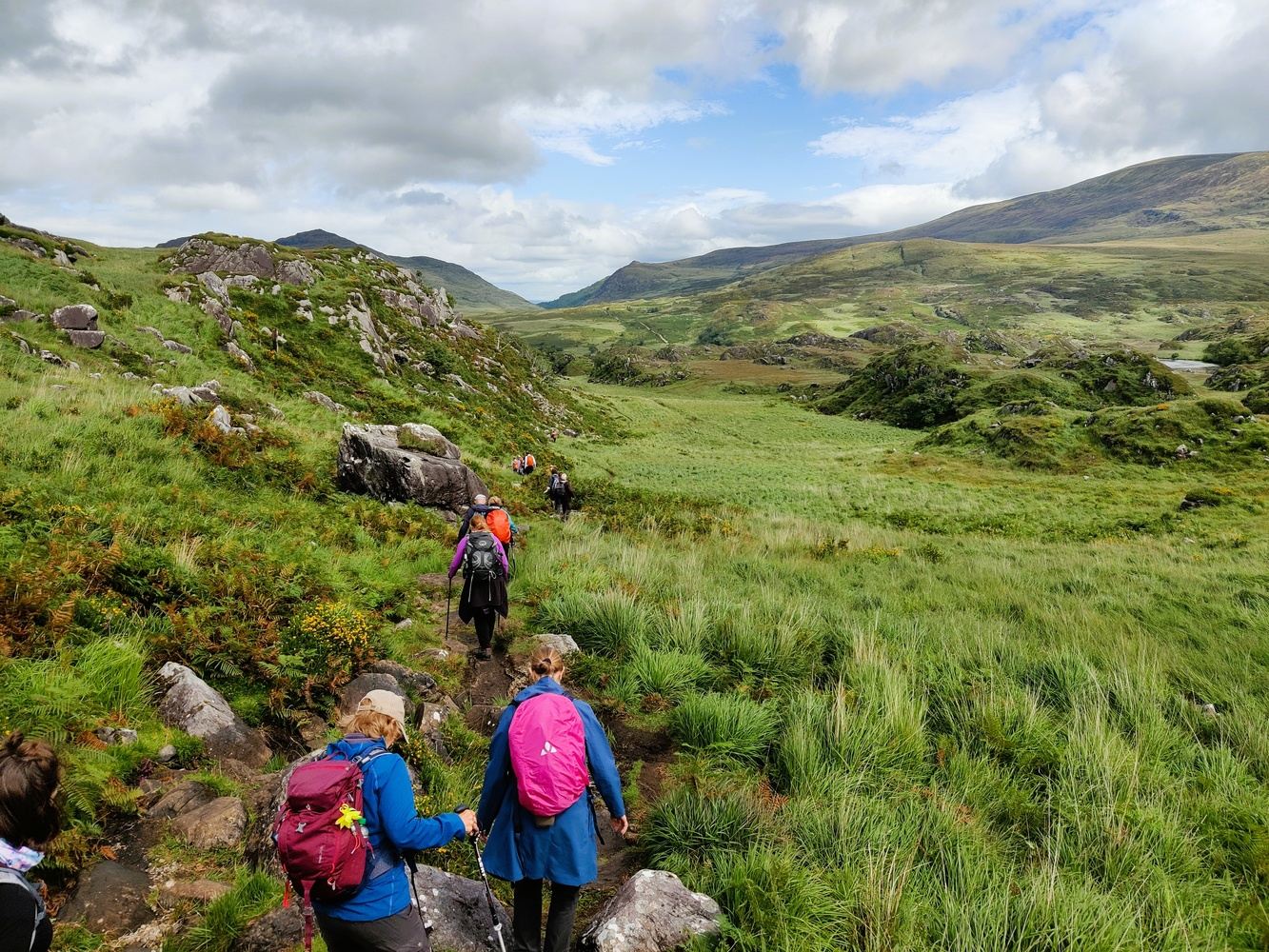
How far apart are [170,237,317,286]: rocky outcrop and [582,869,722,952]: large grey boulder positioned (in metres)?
35.4

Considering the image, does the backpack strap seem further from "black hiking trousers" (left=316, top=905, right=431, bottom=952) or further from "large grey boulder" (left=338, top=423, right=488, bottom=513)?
"large grey boulder" (left=338, top=423, right=488, bottom=513)

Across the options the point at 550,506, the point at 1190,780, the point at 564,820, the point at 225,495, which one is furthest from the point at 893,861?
the point at 550,506

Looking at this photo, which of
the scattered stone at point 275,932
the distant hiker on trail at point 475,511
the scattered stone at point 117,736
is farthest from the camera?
the distant hiker on trail at point 475,511

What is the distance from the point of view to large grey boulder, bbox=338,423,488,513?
14.3 m

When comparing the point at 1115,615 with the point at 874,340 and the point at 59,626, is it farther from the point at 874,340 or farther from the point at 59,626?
the point at 874,340

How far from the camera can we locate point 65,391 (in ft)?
38.8

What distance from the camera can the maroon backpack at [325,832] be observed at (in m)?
2.72

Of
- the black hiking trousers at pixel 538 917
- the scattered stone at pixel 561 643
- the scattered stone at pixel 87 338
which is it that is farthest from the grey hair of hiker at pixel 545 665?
the scattered stone at pixel 87 338

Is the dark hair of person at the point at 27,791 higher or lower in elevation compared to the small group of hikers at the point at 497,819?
higher

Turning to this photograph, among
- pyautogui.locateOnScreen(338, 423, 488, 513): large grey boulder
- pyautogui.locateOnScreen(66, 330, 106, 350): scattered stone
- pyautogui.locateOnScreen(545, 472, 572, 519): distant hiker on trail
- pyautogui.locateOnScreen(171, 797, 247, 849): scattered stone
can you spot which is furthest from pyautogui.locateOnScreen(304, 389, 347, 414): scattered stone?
pyautogui.locateOnScreen(171, 797, 247, 849): scattered stone

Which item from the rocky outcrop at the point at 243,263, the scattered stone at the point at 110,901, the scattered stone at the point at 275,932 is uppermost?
the rocky outcrop at the point at 243,263

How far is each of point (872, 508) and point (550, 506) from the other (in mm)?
14550

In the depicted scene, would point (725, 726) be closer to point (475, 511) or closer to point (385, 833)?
point (385, 833)

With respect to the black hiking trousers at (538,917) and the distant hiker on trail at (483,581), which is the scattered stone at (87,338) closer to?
the distant hiker on trail at (483,581)
